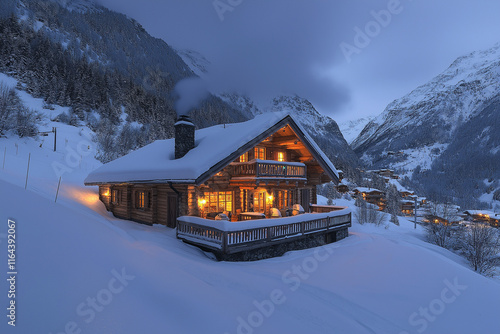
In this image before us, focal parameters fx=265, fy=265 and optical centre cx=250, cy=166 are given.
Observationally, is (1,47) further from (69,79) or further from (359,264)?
(359,264)

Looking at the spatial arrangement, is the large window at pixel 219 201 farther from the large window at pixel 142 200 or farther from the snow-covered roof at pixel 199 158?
the large window at pixel 142 200

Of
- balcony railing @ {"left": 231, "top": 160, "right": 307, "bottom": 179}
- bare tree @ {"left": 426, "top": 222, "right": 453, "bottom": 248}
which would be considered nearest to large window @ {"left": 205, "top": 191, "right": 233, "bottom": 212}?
balcony railing @ {"left": 231, "top": 160, "right": 307, "bottom": 179}

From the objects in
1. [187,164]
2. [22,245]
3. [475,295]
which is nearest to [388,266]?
[475,295]

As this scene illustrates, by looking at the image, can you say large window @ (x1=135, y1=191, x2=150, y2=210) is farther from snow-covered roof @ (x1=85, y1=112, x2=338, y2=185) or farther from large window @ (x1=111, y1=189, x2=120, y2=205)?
large window @ (x1=111, y1=189, x2=120, y2=205)

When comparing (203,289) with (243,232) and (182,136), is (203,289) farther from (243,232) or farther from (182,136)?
(182,136)

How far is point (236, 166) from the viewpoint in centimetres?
1636

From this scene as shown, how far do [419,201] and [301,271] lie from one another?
378 feet

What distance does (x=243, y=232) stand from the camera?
461 inches

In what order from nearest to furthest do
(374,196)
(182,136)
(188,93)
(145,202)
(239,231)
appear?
(239,231) < (182,136) < (145,202) < (188,93) < (374,196)

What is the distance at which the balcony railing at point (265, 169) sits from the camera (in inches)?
616

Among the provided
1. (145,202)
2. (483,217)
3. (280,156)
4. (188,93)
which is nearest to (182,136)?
(145,202)

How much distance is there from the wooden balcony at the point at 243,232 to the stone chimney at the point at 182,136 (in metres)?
4.66

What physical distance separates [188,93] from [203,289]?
18818mm

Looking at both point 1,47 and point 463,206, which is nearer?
point 1,47
